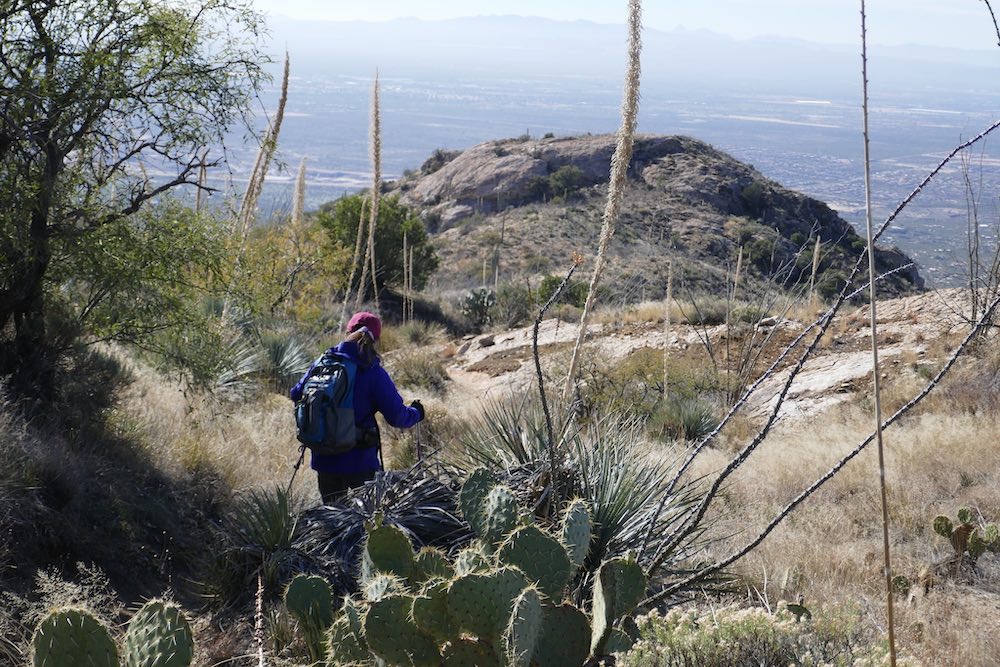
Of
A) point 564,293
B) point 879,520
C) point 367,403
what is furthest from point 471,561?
point 564,293

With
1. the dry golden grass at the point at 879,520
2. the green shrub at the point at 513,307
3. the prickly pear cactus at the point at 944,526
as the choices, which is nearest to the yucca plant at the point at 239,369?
the dry golden grass at the point at 879,520

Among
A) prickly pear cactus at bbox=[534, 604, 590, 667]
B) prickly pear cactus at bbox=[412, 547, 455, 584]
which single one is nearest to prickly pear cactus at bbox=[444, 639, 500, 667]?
prickly pear cactus at bbox=[534, 604, 590, 667]

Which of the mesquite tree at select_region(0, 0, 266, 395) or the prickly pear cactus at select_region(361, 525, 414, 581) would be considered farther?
the mesquite tree at select_region(0, 0, 266, 395)

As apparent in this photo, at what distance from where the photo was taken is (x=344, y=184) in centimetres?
8056

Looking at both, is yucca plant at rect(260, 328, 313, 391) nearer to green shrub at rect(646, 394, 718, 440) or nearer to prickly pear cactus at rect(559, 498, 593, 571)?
green shrub at rect(646, 394, 718, 440)

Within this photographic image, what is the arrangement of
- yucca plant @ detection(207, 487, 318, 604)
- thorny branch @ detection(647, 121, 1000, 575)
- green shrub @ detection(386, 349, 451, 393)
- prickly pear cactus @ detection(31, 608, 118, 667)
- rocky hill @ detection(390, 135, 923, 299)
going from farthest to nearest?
1. rocky hill @ detection(390, 135, 923, 299)
2. green shrub @ detection(386, 349, 451, 393)
3. yucca plant @ detection(207, 487, 318, 604)
4. prickly pear cactus @ detection(31, 608, 118, 667)
5. thorny branch @ detection(647, 121, 1000, 575)

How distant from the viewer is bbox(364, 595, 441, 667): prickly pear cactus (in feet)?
9.87

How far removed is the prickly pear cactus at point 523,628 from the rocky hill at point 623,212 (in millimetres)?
25313

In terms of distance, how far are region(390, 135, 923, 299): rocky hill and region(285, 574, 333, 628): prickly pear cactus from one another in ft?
79.6

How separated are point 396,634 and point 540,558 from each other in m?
0.64

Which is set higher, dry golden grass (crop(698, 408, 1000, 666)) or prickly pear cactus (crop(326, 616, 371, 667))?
prickly pear cactus (crop(326, 616, 371, 667))

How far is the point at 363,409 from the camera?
5.57 m

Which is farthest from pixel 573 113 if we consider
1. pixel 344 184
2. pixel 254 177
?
pixel 254 177

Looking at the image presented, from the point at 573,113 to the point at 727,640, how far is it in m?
185
